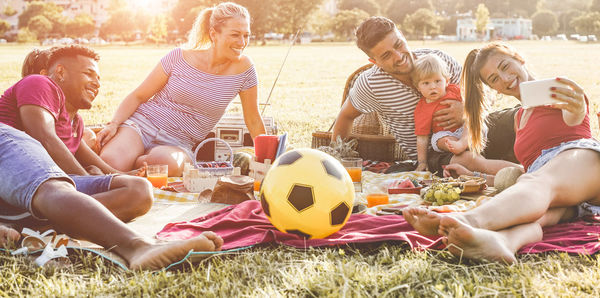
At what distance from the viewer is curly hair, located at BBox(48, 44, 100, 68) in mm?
3863

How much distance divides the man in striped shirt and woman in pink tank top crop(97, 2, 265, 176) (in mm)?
1046

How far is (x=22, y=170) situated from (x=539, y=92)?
2.88 metres

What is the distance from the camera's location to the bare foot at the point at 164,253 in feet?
8.59

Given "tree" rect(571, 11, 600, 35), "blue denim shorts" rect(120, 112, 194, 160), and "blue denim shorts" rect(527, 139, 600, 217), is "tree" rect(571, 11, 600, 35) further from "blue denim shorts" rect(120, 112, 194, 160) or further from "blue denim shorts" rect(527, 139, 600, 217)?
"blue denim shorts" rect(527, 139, 600, 217)

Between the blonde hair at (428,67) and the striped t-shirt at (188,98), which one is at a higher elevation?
the blonde hair at (428,67)

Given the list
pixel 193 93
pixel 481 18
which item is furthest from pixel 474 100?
pixel 481 18

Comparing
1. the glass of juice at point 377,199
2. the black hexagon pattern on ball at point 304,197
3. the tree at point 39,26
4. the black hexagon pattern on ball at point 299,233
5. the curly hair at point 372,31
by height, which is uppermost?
the tree at point 39,26

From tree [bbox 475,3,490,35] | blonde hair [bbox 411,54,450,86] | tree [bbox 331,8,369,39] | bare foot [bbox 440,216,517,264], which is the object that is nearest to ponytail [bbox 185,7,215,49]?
blonde hair [bbox 411,54,450,86]

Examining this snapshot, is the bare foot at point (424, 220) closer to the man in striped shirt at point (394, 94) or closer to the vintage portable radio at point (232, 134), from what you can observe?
the man in striped shirt at point (394, 94)

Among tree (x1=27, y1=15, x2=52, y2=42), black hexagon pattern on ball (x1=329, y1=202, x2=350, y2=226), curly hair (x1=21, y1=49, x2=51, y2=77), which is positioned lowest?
black hexagon pattern on ball (x1=329, y1=202, x2=350, y2=226)

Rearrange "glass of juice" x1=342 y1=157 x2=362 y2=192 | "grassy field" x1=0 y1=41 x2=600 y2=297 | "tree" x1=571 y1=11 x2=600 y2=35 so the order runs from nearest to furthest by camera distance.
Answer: "grassy field" x1=0 y1=41 x2=600 y2=297 < "glass of juice" x1=342 y1=157 x2=362 y2=192 < "tree" x1=571 y1=11 x2=600 y2=35

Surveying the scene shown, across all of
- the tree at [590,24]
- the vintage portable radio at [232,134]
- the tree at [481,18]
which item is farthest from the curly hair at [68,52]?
the tree at [481,18]

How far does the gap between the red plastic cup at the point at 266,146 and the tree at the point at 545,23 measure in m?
110

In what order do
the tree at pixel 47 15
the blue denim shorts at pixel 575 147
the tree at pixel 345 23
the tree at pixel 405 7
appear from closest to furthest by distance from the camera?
the blue denim shorts at pixel 575 147
the tree at pixel 345 23
the tree at pixel 47 15
the tree at pixel 405 7
